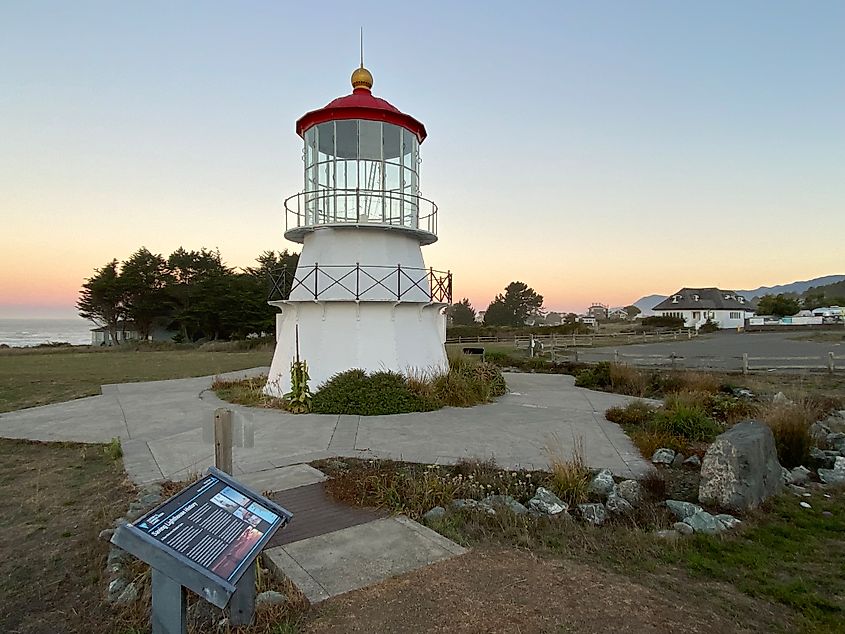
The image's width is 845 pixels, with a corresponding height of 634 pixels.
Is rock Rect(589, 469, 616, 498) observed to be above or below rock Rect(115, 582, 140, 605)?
above

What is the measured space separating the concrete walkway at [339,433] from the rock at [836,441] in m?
3.05

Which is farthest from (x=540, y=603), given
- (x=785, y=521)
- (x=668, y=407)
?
(x=668, y=407)

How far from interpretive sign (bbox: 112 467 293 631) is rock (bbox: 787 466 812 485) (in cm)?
664

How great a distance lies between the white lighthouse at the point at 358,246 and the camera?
12.3m

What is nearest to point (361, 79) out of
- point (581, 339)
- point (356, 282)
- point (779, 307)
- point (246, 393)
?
point (356, 282)

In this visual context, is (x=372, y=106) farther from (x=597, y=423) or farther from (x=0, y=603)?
(x=0, y=603)

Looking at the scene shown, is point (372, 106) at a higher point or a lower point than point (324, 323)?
higher

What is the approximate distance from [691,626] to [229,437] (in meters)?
3.80

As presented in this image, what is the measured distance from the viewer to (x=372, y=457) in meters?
7.68

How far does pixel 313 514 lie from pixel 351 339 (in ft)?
23.1

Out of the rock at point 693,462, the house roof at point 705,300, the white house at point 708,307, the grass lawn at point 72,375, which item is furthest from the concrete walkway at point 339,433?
the house roof at point 705,300

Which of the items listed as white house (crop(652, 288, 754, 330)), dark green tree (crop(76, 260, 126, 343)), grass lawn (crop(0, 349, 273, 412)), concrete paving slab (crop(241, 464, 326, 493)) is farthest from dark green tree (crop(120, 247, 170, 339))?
white house (crop(652, 288, 754, 330))

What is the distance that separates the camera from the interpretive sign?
2.72 meters

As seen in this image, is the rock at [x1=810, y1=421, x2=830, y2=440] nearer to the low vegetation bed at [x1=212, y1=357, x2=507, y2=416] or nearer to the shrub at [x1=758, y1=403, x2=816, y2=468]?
the shrub at [x1=758, y1=403, x2=816, y2=468]
